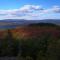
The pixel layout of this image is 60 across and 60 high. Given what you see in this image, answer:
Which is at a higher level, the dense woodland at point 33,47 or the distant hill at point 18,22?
the distant hill at point 18,22

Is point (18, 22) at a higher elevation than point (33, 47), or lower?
higher

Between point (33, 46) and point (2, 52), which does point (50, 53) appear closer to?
point (33, 46)

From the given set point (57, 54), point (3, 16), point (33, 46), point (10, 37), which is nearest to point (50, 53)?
point (57, 54)

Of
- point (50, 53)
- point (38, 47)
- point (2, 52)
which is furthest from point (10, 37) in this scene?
point (50, 53)

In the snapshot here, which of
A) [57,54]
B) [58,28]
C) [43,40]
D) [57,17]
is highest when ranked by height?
[57,17]

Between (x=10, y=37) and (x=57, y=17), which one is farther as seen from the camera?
(x=10, y=37)

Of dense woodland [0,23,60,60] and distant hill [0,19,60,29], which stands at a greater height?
distant hill [0,19,60,29]

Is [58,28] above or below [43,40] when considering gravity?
above
